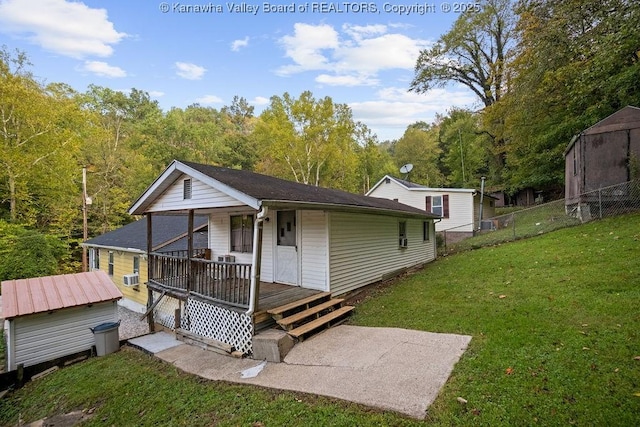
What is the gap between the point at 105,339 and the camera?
7406 mm

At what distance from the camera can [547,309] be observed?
5449 mm

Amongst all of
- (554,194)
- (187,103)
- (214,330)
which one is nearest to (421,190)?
(554,194)

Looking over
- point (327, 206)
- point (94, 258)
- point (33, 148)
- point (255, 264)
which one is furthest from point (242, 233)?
point (33, 148)

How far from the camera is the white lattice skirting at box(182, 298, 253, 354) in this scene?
5.55 m

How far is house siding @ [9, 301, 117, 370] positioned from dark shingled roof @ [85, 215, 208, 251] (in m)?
2.77

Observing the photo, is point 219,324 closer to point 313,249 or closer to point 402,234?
point 313,249

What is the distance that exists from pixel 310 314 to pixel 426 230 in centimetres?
857

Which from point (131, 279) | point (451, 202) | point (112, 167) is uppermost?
point (112, 167)

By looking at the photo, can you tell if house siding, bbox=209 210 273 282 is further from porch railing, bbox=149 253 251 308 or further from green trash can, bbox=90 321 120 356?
green trash can, bbox=90 321 120 356

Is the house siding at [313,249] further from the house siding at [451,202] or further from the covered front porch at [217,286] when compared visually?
the house siding at [451,202]

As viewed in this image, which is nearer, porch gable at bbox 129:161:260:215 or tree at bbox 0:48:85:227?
porch gable at bbox 129:161:260:215

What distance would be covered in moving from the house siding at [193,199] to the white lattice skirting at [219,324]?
2196 mm

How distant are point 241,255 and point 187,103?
3623 cm

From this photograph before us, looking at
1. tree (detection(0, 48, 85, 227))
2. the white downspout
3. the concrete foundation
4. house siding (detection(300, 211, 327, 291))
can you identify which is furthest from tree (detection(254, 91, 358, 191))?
the concrete foundation
